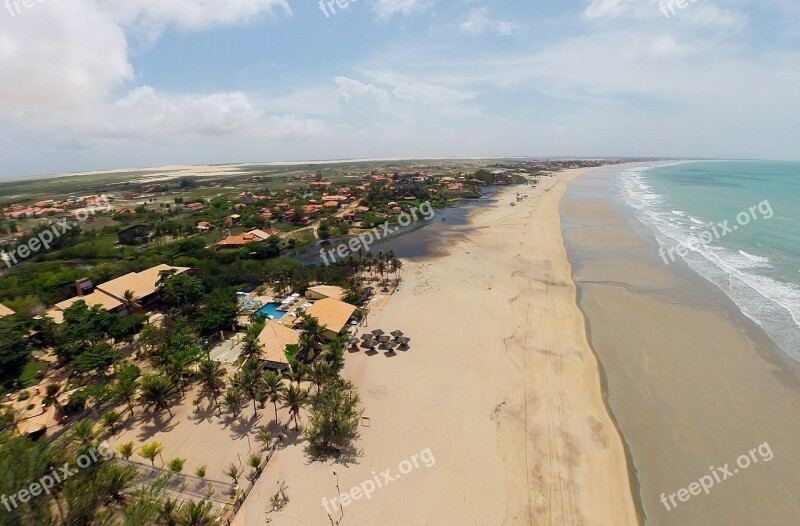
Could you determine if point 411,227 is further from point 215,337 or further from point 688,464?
point 688,464

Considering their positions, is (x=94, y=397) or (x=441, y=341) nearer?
(x=94, y=397)

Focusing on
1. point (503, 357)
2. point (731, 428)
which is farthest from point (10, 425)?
point (731, 428)

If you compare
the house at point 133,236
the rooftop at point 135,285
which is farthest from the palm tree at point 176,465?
the house at point 133,236

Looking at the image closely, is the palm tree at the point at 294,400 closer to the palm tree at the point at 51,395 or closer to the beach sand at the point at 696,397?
the palm tree at the point at 51,395

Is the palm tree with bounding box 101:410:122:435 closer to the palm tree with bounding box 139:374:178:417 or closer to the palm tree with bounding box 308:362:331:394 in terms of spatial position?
the palm tree with bounding box 139:374:178:417

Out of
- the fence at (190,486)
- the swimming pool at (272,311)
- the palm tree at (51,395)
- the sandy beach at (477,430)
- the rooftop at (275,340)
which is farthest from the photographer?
the swimming pool at (272,311)

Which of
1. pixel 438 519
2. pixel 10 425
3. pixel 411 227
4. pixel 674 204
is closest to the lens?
pixel 438 519

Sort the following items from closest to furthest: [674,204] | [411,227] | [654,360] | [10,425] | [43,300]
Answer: [10,425] → [654,360] → [43,300] → [411,227] → [674,204]

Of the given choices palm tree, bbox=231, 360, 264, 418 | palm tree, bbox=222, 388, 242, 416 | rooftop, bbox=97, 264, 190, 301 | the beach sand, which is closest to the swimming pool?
rooftop, bbox=97, 264, 190, 301
